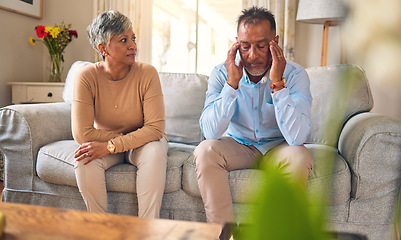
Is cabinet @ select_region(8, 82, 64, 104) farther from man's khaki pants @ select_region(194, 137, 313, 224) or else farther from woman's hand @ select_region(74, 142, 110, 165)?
man's khaki pants @ select_region(194, 137, 313, 224)

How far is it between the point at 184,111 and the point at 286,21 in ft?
5.40

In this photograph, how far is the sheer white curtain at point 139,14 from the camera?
3855 millimetres

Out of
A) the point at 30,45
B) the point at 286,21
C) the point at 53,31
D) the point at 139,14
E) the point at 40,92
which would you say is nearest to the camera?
the point at 40,92

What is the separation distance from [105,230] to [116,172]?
104 cm

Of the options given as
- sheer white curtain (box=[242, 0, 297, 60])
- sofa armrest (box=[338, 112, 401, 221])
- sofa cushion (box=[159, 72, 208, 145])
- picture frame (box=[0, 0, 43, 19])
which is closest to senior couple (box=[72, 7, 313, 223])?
sofa armrest (box=[338, 112, 401, 221])

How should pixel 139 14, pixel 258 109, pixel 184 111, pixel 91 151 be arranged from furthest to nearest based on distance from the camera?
1. pixel 139 14
2. pixel 184 111
3. pixel 258 109
4. pixel 91 151

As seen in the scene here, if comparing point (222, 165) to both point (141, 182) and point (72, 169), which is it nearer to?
point (141, 182)

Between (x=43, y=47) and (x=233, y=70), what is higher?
(x=43, y=47)

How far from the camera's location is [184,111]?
2.36 m

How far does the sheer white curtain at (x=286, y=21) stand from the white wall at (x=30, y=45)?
5.90 ft

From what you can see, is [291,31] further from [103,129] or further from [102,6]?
[103,129]

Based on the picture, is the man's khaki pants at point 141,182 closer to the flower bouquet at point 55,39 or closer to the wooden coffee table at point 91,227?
the wooden coffee table at point 91,227

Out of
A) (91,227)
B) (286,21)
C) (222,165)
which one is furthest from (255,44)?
(286,21)

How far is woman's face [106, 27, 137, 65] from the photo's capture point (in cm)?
197
